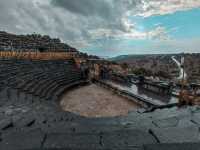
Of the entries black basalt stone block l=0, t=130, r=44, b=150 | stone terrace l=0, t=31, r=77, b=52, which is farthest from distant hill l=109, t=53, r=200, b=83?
stone terrace l=0, t=31, r=77, b=52

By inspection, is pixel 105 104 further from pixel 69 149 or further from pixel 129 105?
pixel 69 149

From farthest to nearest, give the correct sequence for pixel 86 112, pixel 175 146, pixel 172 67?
pixel 172 67
pixel 86 112
pixel 175 146

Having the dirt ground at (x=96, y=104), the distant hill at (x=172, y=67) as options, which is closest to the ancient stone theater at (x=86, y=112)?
the dirt ground at (x=96, y=104)

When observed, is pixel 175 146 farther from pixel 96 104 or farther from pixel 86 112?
pixel 96 104

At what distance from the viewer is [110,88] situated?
1761 cm

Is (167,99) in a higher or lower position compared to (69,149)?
lower

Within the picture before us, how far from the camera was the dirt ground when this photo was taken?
11773 millimetres

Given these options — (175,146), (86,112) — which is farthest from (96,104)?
(175,146)

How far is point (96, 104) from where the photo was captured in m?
13.7

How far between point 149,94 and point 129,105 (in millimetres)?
1439

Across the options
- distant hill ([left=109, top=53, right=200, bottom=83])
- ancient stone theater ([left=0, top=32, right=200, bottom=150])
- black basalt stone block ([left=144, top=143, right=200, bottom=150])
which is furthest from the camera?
distant hill ([left=109, top=53, right=200, bottom=83])

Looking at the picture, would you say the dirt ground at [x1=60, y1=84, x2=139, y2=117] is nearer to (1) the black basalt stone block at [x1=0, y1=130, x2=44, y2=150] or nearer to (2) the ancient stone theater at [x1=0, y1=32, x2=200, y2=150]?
(2) the ancient stone theater at [x1=0, y1=32, x2=200, y2=150]

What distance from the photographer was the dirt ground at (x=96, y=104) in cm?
1177

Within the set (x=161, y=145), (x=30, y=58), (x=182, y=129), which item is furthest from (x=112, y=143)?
(x=30, y=58)
